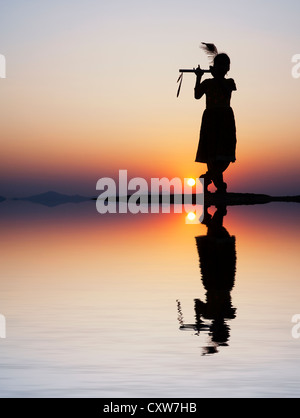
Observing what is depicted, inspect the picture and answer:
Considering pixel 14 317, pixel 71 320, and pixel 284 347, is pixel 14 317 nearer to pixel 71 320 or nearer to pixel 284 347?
pixel 71 320

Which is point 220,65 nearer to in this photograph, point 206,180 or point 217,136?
point 217,136

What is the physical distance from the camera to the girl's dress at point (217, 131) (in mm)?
19297

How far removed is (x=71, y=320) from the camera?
6922 mm

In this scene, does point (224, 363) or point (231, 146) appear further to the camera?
point (231, 146)

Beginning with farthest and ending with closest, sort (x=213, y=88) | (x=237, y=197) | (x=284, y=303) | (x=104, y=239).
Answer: (x=237, y=197) → (x=213, y=88) → (x=104, y=239) → (x=284, y=303)

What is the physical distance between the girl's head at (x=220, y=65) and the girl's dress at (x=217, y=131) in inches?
27.9

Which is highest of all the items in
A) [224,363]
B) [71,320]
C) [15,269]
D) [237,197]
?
[237,197]

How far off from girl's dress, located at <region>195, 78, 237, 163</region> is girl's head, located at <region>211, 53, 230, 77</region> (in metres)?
0.71

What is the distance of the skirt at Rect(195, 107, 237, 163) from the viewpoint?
19.4 metres

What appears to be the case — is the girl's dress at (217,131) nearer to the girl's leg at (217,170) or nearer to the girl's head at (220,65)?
the girl's leg at (217,170)

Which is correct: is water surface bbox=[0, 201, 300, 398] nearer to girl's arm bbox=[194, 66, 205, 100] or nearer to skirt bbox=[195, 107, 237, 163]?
girl's arm bbox=[194, 66, 205, 100]

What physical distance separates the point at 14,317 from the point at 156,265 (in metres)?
3.79

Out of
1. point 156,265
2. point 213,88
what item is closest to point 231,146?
point 213,88

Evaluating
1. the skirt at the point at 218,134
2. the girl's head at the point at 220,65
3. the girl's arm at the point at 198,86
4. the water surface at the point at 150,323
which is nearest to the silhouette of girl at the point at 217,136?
the skirt at the point at 218,134
